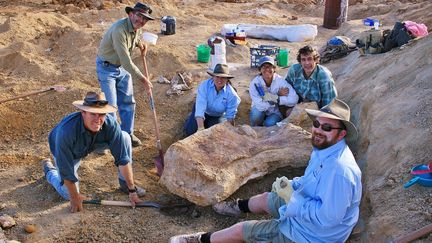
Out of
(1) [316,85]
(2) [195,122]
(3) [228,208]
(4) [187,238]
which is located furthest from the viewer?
(2) [195,122]

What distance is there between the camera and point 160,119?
7527 mm

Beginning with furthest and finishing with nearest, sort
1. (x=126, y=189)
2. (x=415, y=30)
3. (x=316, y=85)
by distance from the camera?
1. (x=415, y=30)
2. (x=316, y=85)
3. (x=126, y=189)

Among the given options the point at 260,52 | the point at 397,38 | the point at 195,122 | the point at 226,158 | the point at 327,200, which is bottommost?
the point at 195,122

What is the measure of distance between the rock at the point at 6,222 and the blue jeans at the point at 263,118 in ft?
10.4

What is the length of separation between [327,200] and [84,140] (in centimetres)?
243

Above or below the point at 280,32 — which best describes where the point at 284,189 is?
above

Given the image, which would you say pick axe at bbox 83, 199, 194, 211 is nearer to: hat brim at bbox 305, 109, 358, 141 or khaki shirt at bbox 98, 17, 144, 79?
khaki shirt at bbox 98, 17, 144, 79

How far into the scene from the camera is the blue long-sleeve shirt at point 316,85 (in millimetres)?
6047

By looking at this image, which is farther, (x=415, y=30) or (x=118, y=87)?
(x=415, y=30)

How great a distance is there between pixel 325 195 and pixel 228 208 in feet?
5.32

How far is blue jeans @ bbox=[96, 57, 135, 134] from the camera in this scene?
6.02m

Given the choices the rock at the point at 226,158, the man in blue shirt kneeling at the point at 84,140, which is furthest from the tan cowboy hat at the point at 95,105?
the rock at the point at 226,158

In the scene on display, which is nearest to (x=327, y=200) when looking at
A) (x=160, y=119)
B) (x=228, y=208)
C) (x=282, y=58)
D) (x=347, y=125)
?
(x=347, y=125)

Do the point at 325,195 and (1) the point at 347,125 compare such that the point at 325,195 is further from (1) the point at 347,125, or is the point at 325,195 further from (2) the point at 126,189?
(2) the point at 126,189
